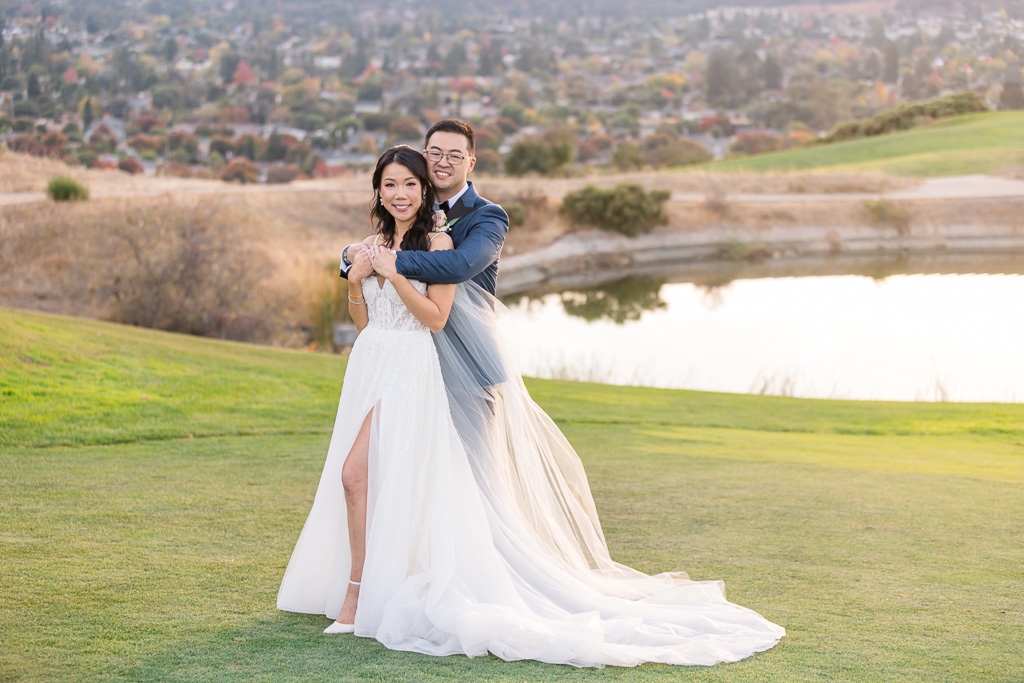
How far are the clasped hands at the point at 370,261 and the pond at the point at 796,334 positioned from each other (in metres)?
8.90

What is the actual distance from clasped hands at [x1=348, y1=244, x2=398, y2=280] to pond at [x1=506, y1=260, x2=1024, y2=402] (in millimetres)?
8905

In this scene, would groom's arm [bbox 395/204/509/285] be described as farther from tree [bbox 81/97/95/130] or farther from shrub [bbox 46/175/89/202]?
tree [bbox 81/97/95/130]

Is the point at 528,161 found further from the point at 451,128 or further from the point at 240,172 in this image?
the point at 451,128

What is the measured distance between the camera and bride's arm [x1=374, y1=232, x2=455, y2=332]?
12.4 ft

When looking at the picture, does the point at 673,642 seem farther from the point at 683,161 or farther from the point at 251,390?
the point at 683,161

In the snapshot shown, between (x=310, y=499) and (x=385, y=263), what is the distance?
102 inches

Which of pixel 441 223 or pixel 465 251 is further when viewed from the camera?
pixel 441 223

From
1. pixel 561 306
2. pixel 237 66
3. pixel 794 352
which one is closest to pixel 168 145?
pixel 237 66

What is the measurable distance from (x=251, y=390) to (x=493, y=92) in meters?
87.6

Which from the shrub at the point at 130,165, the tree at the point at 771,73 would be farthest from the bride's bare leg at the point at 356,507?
the tree at the point at 771,73

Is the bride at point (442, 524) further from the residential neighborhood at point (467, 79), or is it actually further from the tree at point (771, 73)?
the tree at point (771, 73)

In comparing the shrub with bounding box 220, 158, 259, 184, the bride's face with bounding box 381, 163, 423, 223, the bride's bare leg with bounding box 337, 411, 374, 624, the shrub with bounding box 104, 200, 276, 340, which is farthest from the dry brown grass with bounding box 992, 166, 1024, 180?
the bride's bare leg with bounding box 337, 411, 374, 624

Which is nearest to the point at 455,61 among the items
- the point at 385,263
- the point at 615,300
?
the point at 615,300

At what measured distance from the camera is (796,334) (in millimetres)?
19469
